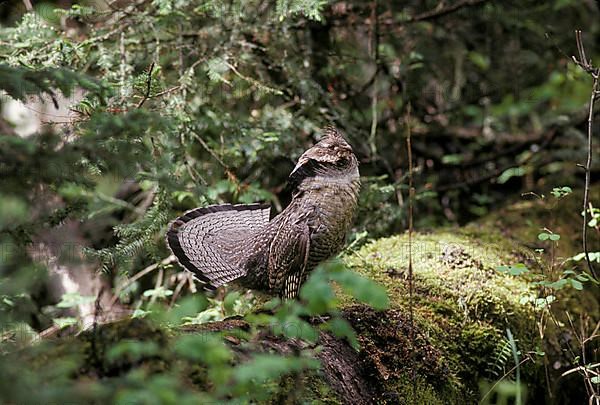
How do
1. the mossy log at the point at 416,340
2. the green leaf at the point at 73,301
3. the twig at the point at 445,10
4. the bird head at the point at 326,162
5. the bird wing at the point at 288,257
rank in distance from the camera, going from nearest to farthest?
the mossy log at the point at 416,340 < the bird wing at the point at 288,257 < the bird head at the point at 326,162 < the green leaf at the point at 73,301 < the twig at the point at 445,10

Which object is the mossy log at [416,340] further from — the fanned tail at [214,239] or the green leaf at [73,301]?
the green leaf at [73,301]

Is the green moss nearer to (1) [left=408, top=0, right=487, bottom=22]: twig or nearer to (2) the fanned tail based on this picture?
(2) the fanned tail

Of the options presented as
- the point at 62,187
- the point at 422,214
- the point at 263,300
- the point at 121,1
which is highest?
the point at 121,1

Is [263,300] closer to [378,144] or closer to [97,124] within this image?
[97,124]

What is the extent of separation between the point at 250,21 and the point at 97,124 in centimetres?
315

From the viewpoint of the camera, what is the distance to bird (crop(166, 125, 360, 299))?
3.19 m

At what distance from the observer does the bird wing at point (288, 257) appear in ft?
10.3

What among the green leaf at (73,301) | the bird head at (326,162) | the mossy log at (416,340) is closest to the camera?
the mossy log at (416,340)

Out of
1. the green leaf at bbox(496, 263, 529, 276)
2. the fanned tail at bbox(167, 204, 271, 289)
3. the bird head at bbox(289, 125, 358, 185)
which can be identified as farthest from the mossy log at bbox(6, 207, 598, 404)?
the bird head at bbox(289, 125, 358, 185)

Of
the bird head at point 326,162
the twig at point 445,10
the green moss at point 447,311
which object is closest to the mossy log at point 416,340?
the green moss at point 447,311

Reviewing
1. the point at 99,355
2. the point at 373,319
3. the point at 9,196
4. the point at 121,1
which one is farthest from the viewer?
the point at 121,1

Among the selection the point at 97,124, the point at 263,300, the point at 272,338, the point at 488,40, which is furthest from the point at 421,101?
the point at 97,124

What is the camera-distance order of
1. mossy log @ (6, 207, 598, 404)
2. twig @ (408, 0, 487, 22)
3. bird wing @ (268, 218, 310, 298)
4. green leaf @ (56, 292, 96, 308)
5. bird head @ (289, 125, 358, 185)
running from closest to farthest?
1. mossy log @ (6, 207, 598, 404)
2. bird wing @ (268, 218, 310, 298)
3. bird head @ (289, 125, 358, 185)
4. green leaf @ (56, 292, 96, 308)
5. twig @ (408, 0, 487, 22)

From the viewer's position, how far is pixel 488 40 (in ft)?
22.0
